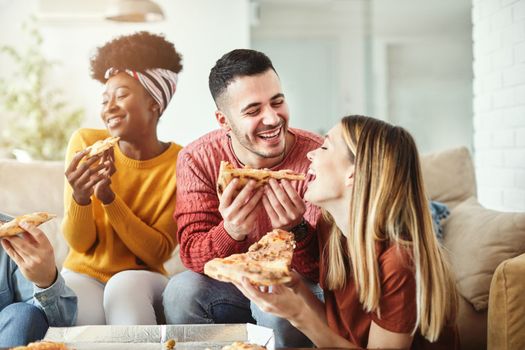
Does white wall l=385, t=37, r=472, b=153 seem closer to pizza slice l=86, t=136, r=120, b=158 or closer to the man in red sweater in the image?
the man in red sweater

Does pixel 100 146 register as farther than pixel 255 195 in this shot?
Yes

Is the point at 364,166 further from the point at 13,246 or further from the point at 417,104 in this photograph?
the point at 417,104

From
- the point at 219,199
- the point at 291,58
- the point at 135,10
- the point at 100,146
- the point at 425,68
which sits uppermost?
the point at 135,10

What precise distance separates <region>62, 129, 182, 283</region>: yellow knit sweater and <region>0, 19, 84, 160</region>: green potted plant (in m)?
2.68

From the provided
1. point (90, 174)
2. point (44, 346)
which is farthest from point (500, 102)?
point (44, 346)

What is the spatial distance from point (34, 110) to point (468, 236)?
3.57m

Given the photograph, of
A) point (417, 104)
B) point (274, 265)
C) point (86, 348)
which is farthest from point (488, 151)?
point (417, 104)

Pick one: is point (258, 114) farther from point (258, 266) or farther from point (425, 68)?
point (425, 68)

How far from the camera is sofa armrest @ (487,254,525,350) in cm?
174

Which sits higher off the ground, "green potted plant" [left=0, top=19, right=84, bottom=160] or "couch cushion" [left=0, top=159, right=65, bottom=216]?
"green potted plant" [left=0, top=19, right=84, bottom=160]

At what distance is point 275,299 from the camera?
1.56m

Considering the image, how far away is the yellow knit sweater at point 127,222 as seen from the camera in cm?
214

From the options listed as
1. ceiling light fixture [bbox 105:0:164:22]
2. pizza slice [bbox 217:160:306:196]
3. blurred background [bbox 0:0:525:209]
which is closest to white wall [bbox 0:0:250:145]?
blurred background [bbox 0:0:525:209]

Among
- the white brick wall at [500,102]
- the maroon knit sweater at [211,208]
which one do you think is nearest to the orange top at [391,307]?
the maroon knit sweater at [211,208]
